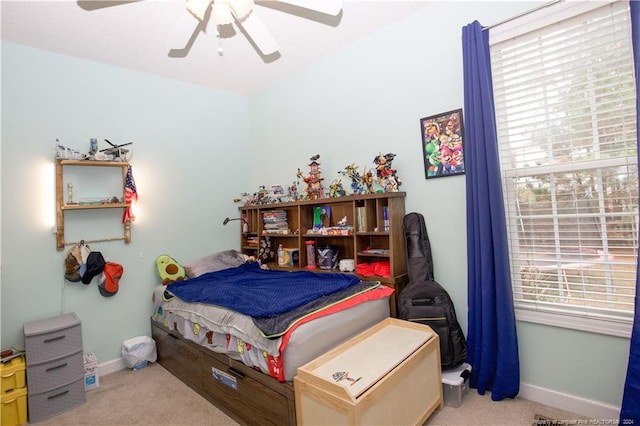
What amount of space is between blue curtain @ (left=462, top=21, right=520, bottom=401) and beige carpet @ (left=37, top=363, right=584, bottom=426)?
12 cm

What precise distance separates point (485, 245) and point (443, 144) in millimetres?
800

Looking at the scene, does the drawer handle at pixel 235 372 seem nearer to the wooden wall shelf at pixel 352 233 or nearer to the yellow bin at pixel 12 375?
the wooden wall shelf at pixel 352 233

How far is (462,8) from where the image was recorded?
91.2 inches

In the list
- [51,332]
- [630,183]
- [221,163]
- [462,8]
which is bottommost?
[51,332]

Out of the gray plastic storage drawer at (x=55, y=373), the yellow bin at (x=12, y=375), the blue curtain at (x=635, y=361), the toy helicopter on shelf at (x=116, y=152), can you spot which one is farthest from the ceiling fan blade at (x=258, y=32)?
the yellow bin at (x=12, y=375)

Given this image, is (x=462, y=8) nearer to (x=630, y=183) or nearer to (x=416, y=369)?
(x=630, y=183)

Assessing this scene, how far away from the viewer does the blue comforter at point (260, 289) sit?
79.8 inches

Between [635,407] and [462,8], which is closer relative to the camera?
[635,407]

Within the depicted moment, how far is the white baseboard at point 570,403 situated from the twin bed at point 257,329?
991 millimetres

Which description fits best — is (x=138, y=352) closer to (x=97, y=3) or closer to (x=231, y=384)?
(x=231, y=384)

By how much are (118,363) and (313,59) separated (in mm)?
3392

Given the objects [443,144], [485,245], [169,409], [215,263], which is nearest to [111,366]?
[169,409]

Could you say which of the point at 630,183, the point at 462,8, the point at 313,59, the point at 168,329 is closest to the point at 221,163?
the point at 313,59

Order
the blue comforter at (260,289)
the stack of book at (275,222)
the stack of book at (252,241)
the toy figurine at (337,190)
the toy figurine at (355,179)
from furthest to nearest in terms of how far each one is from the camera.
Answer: the stack of book at (252,241)
the stack of book at (275,222)
the toy figurine at (337,190)
the toy figurine at (355,179)
the blue comforter at (260,289)
